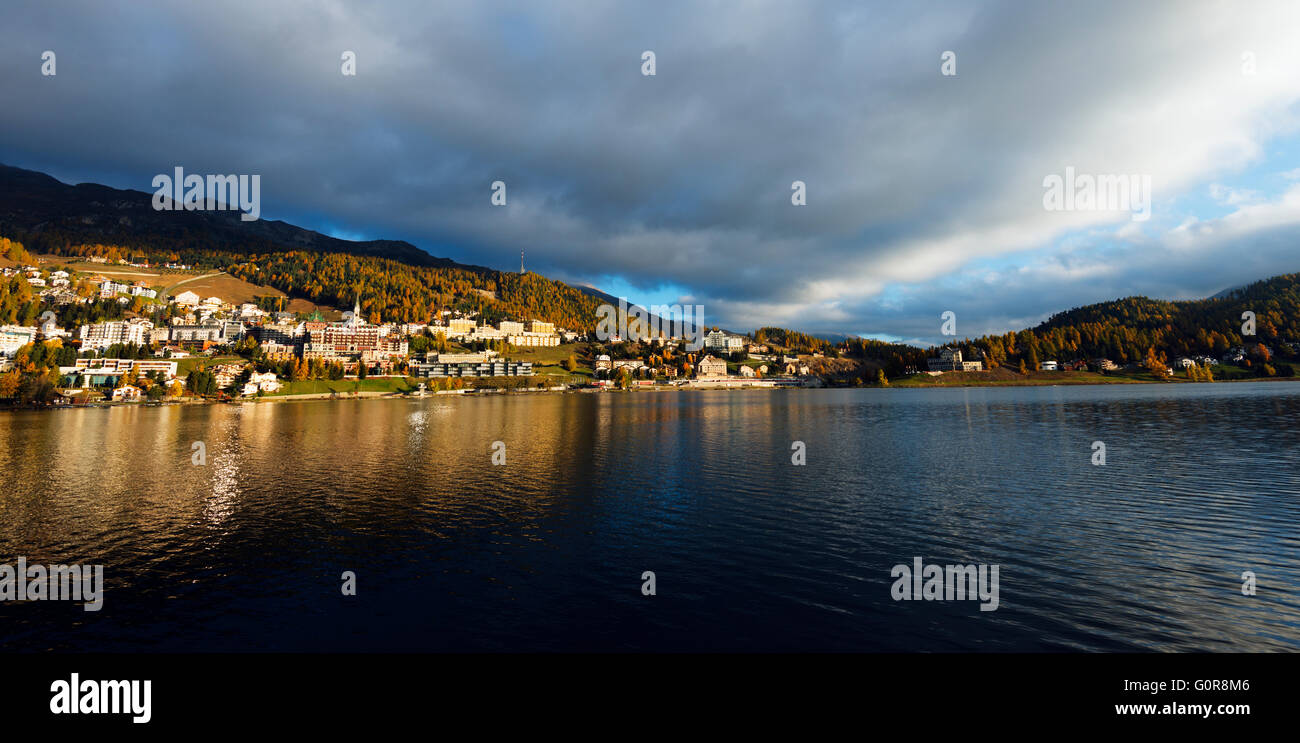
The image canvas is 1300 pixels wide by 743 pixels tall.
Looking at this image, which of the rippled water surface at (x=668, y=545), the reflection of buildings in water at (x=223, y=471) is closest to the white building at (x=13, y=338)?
→ the reflection of buildings in water at (x=223, y=471)

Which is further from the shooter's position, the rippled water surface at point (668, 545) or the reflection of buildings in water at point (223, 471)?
the reflection of buildings in water at point (223, 471)

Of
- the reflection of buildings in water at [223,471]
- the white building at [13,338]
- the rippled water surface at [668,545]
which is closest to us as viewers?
the rippled water surface at [668,545]

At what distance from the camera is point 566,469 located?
44.2 m

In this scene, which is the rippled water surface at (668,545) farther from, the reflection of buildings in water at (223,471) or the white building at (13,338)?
the white building at (13,338)

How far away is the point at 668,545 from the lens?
2408cm

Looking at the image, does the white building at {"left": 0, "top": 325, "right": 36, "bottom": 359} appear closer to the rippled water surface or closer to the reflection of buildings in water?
the reflection of buildings in water

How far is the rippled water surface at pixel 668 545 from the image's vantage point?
51.6ft

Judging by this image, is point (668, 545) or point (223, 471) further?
point (223, 471)

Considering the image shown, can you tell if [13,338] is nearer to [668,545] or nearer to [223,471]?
[223,471]

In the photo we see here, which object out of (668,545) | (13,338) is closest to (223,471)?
(668,545)

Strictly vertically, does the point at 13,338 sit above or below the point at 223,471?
above
